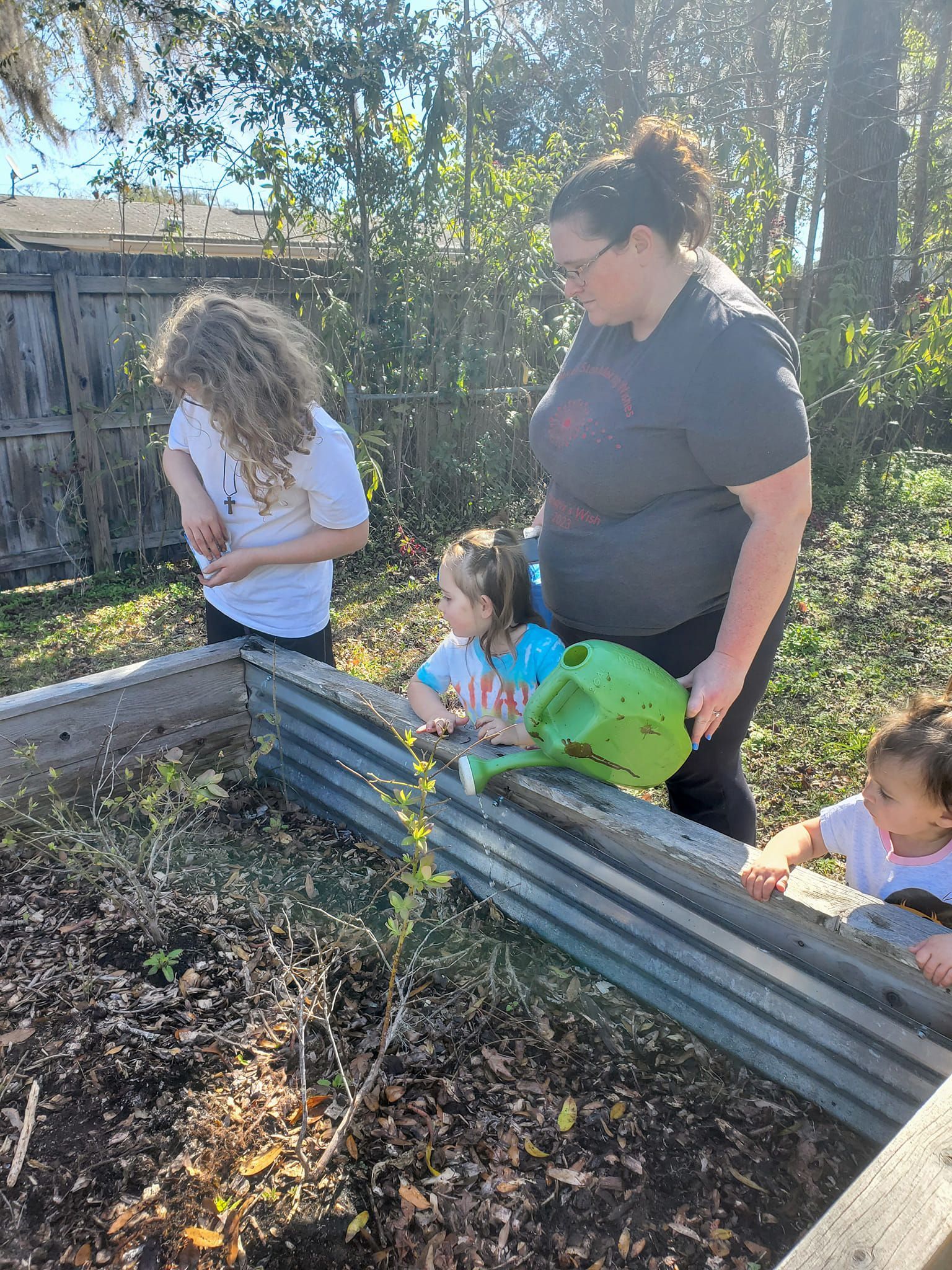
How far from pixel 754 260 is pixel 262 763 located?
739 cm

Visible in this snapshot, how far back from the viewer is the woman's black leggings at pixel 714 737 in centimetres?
200

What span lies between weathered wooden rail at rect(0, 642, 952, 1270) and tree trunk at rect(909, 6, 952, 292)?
1038 cm

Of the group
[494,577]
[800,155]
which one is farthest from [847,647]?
[800,155]

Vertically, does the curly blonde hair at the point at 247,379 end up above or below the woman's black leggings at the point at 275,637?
above

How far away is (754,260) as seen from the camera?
324 inches

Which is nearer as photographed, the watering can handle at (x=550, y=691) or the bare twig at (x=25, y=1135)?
the bare twig at (x=25, y=1135)

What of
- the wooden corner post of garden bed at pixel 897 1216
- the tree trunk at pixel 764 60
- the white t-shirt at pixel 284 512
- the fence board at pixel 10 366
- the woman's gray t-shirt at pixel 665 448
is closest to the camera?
the wooden corner post of garden bed at pixel 897 1216

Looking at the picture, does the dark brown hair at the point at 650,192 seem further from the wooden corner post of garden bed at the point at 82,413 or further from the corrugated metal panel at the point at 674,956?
the wooden corner post of garden bed at the point at 82,413

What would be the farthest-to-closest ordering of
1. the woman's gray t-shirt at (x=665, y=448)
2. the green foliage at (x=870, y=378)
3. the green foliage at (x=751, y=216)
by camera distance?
the green foliage at (x=870, y=378)
the green foliage at (x=751, y=216)
the woman's gray t-shirt at (x=665, y=448)

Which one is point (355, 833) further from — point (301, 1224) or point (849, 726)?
point (849, 726)

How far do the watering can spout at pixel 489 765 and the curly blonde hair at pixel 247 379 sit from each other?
0.94 meters

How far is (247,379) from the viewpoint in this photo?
7.27ft

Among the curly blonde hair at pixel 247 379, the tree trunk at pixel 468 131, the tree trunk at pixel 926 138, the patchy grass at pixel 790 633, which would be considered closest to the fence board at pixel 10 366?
the patchy grass at pixel 790 633

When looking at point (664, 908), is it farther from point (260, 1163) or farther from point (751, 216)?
point (751, 216)
